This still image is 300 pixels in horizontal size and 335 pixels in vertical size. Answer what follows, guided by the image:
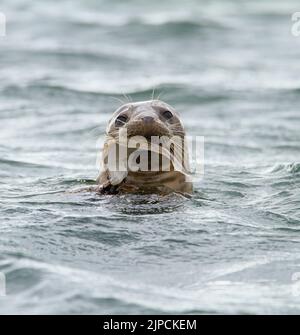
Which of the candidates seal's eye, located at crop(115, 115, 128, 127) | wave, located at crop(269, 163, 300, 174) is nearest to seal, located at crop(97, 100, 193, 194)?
seal's eye, located at crop(115, 115, 128, 127)

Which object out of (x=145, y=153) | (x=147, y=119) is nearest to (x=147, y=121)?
(x=147, y=119)

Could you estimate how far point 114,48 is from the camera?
1897 cm

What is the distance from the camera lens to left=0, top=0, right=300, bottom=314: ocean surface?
22.3 ft

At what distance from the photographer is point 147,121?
28.0 ft

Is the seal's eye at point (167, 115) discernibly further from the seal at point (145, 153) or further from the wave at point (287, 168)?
the wave at point (287, 168)

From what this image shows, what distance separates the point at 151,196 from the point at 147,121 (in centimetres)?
68

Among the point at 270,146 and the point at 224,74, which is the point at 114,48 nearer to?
the point at 224,74

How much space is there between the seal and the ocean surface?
0.22 meters

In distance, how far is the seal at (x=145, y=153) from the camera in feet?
28.3

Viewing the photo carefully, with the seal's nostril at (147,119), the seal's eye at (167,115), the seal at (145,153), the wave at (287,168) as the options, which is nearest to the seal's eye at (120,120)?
the seal at (145,153)

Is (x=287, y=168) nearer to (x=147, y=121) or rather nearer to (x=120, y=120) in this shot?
(x=120, y=120)

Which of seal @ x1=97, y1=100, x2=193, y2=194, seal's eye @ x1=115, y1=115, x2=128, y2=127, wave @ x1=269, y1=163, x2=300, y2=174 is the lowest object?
seal @ x1=97, y1=100, x2=193, y2=194

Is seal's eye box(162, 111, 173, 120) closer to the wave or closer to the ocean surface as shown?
the ocean surface

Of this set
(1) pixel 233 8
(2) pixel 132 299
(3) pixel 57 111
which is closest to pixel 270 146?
(3) pixel 57 111
